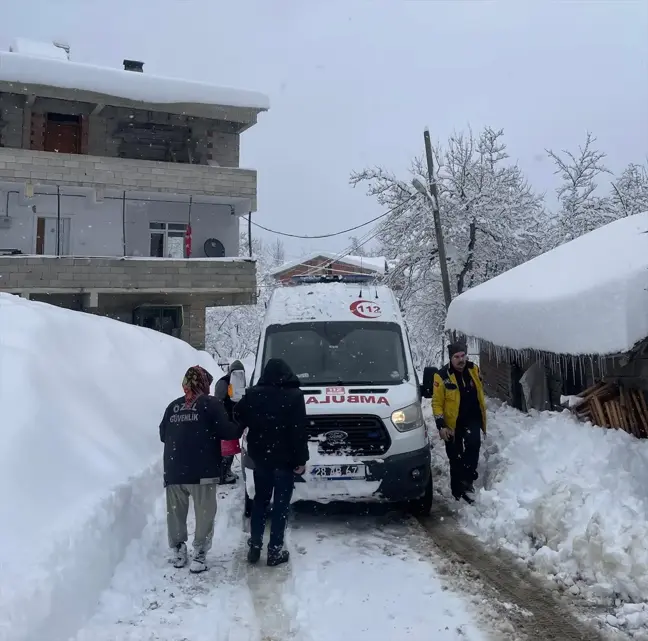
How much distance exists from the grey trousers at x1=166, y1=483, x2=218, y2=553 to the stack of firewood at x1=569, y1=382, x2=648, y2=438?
14.1 ft

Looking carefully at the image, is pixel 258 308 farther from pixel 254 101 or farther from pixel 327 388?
pixel 327 388

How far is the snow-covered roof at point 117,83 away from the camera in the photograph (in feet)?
67.2

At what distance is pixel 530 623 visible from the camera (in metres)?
4.39

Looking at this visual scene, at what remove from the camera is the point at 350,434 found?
6512 mm

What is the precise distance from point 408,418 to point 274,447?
5.66ft

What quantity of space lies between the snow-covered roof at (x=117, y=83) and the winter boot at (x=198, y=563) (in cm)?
1963

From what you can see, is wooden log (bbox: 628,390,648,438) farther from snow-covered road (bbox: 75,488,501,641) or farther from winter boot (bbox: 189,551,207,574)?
winter boot (bbox: 189,551,207,574)

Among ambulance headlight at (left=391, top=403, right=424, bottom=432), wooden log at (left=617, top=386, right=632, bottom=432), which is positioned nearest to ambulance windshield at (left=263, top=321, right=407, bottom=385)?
ambulance headlight at (left=391, top=403, right=424, bottom=432)

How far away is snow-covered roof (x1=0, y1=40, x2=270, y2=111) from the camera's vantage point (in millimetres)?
20484

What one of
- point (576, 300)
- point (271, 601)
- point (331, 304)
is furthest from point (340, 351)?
point (271, 601)

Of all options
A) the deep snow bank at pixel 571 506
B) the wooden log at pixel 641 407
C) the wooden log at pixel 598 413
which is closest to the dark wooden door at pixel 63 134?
the deep snow bank at pixel 571 506

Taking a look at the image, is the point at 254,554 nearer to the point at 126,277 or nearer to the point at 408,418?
the point at 408,418

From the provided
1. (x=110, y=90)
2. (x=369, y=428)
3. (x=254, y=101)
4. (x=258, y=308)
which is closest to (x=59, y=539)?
(x=369, y=428)

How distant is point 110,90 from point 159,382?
14.8 m
